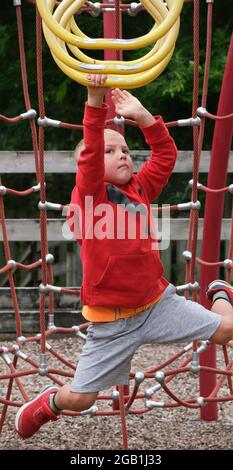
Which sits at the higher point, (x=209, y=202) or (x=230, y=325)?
(x=209, y=202)

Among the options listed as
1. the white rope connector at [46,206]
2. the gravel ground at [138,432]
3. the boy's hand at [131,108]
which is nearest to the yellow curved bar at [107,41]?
the boy's hand at [131,108]

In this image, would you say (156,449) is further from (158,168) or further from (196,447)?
(158,168)

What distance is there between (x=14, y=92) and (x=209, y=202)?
232 cm

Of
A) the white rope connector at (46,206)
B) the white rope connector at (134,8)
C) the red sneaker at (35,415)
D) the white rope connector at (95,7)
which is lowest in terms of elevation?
the red sneaker at (35,415)

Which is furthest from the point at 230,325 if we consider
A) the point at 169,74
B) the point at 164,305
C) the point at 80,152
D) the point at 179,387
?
the point at 169,74

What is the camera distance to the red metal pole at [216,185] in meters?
2.83

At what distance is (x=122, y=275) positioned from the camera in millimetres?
2273

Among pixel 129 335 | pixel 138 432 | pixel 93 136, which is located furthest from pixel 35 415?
pixel 93 136

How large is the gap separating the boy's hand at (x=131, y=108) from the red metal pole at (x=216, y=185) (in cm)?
58

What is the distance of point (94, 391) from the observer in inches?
93.4

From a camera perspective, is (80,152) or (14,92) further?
(14,92)

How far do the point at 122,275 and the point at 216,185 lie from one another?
78 cm

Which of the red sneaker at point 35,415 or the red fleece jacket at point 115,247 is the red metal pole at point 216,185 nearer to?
the red fleece jacket at point 115,247

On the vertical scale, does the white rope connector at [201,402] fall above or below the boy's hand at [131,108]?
below
